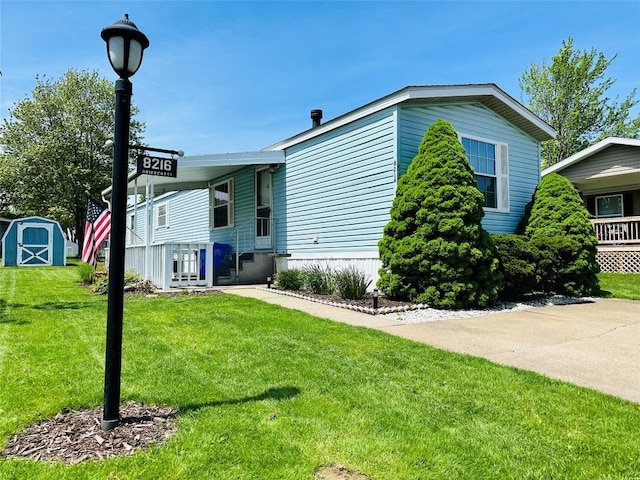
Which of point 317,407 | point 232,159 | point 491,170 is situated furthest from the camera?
point 232,159

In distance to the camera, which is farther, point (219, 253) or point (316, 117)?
point (219, 253)

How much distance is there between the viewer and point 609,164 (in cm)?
1578

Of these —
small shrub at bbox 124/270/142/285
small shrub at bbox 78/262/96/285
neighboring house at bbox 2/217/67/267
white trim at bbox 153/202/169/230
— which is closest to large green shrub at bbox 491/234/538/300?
small shrub at bbox 124/270/142/285

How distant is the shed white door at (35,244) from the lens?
73.6ft

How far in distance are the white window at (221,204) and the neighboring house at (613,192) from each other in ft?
41.6

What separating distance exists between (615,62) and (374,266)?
27349 millimetres

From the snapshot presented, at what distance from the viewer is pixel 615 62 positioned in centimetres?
2670

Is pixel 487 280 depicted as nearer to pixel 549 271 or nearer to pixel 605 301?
pixel 549 271

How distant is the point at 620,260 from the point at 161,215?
19.6 m

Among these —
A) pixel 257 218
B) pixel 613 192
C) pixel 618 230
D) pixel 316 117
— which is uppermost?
pixel 316 117

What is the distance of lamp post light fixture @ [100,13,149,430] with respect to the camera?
2.67 meters

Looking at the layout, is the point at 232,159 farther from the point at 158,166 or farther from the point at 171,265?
the point at 158,166

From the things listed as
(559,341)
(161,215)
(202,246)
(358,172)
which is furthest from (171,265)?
(161,215)

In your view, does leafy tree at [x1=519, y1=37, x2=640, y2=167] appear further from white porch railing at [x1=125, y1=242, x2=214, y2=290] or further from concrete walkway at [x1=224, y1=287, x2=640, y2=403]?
white porch railing at [x1=125, y1=242, x2=214, y2=290]
